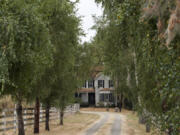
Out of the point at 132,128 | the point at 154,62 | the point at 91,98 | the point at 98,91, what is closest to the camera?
the point at 154,62

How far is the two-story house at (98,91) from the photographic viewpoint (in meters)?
56.4

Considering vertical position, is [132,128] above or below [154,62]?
below

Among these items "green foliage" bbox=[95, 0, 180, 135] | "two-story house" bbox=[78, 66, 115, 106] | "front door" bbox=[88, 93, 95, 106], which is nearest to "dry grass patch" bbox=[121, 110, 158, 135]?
"green foliage" bbox=[95, 0, 180, 135]

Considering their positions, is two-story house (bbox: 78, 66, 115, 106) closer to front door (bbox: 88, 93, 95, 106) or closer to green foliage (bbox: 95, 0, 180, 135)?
front door (bbox: 88, 93, 95, 106)

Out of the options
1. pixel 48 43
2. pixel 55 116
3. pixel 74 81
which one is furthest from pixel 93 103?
pixel 48 43

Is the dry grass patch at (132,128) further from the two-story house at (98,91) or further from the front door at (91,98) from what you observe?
the front door at (91,98)

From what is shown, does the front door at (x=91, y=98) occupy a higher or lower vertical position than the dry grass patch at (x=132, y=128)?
higher

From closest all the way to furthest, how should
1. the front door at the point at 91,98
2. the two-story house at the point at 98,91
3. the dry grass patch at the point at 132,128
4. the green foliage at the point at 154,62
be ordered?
the green foliage at the point at 154,62, the dry grass patch at the point at 132,128, the two-story house at the point at 98,91, the front door at the point at 91,98

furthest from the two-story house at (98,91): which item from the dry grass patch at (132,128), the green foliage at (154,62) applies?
the green foliage at (154,62)

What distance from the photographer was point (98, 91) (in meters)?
57.5

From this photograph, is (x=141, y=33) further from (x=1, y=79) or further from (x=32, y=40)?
(x=1, y=79)

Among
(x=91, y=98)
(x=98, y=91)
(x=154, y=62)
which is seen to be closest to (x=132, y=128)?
(x=154, y=62)

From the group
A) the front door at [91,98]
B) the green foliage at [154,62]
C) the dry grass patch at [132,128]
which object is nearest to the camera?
the green foliage at [154,62]

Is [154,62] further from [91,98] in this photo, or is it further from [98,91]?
[91,98]
